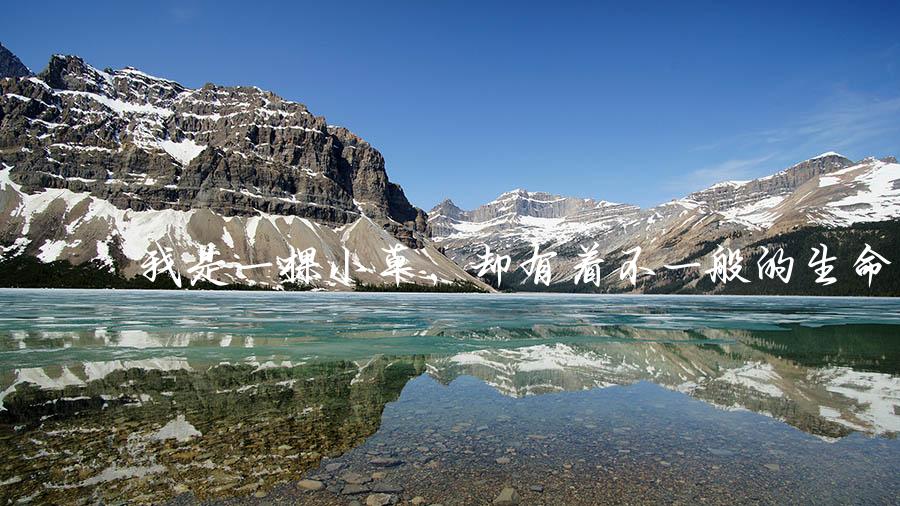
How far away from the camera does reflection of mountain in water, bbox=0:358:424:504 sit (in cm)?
1139

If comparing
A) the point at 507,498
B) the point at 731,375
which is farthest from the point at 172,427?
the point at 731,375

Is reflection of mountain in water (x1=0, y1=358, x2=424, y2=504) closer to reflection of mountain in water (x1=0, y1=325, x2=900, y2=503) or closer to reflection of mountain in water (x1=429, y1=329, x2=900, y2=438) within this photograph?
reflection of mountain in water (x1=0, y1=325, x2=900, y2=503)

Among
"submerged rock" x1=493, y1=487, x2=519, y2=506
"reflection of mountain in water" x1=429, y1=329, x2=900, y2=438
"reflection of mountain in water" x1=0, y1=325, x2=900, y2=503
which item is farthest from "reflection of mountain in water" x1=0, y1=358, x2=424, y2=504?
"reflection of mountain in water" x1=429, y1=329, x2=900, y2=438

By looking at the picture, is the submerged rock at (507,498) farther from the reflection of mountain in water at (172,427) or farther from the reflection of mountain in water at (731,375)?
the reflection of mountain in water at (731,375)

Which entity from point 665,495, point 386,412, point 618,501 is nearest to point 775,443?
point 665,495

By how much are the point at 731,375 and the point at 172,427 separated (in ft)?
84.0

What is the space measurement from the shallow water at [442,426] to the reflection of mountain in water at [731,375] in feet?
0.54

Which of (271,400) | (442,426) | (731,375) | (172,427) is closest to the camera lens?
(172,427)

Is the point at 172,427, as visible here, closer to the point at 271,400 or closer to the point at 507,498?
the point at 271,400

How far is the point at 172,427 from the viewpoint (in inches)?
612

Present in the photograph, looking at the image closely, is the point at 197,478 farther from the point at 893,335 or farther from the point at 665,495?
the point at 893,335

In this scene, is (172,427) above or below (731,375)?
above

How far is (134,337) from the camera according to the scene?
40719 mm

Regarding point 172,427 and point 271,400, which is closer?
point 172,427
